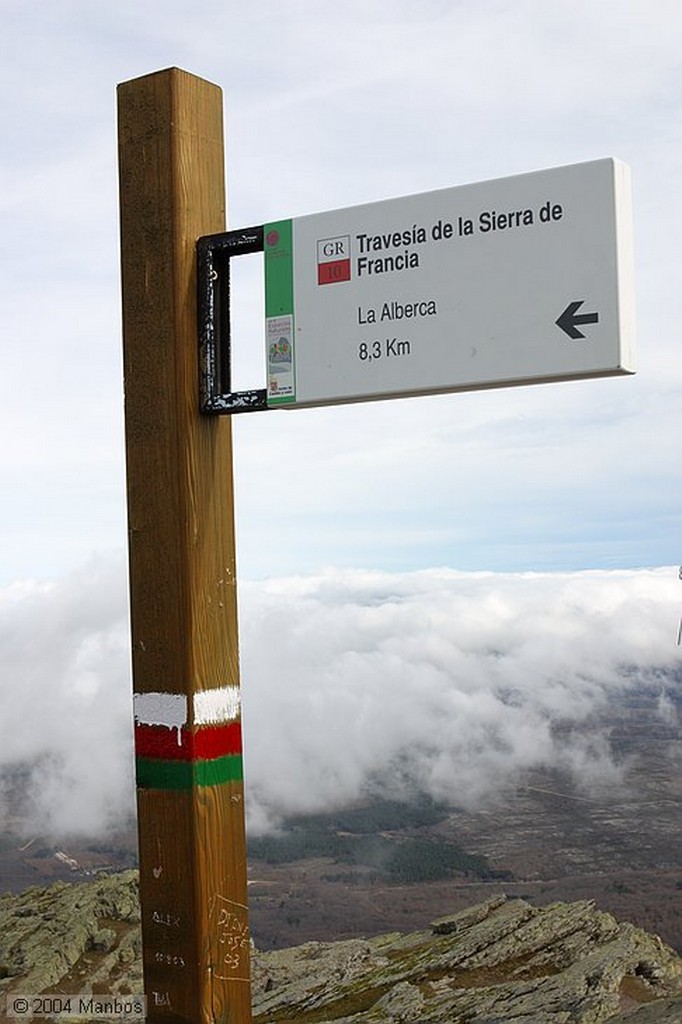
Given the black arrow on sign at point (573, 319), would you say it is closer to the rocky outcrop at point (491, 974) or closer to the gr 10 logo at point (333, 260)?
the gr 10 logo at point (333, 260)

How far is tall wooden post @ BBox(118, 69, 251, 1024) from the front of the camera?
434cm

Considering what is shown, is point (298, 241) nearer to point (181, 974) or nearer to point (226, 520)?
point (226, 520)

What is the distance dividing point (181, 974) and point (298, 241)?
119 inches

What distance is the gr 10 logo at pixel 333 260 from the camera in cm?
422

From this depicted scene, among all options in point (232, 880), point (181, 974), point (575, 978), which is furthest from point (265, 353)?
point (575, 978)

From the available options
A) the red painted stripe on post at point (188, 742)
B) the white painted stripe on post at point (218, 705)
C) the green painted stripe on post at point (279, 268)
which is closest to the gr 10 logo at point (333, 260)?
the green painted stripe on post at point (279, 268)

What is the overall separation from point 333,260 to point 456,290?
56cm

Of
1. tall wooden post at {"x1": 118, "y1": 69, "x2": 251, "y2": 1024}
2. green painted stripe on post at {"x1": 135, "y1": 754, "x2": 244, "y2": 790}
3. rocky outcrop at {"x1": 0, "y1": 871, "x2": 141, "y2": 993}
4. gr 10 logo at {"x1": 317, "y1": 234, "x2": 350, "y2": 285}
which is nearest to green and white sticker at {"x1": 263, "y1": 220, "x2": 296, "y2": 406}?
gr 10 logo at {"x1": 317, "y1": 234, "x2": 350, "y2": 285}

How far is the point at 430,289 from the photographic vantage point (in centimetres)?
404

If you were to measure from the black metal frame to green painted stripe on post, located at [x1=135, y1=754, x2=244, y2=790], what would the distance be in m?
1.46

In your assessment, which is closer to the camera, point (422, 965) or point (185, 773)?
point (185, 773)

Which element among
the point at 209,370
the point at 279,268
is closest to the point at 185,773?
the point at 209,370

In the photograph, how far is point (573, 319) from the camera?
3779 mm

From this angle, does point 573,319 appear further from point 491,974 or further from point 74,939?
point 74,939
